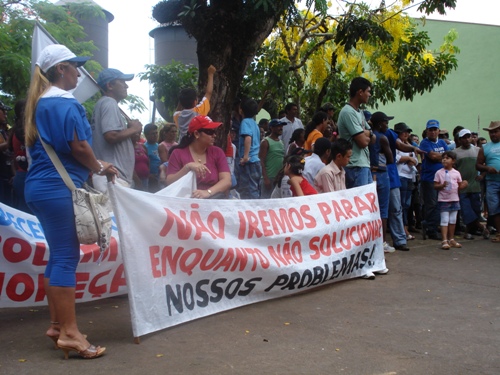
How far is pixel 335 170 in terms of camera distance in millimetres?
7398

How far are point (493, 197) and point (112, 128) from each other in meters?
6.97

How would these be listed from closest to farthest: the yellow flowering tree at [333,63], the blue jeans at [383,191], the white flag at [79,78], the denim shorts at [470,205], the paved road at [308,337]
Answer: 1. the paved road at [308,337]
2. the white flag at [79,78]
3. the blue jeans at [383,191]
4. the denim shorts at [470,205]
5. the yellow flowering tree at [333,63]

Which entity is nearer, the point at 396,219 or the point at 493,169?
the point at 396,219

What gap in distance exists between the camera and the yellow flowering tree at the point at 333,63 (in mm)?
14586

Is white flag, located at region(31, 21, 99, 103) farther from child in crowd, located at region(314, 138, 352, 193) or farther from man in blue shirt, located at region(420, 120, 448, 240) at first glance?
man in blue shirt, located at region(420, 120, 448, 240)

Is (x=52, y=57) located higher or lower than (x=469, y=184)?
higher

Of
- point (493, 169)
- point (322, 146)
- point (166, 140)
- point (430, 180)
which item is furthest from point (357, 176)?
point (493, 169)

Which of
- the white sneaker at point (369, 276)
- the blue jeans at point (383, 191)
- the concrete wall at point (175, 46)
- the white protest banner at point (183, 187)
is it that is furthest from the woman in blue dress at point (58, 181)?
the concrete wall at point (175, 46)

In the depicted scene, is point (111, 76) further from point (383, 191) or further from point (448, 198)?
point (448, 198)

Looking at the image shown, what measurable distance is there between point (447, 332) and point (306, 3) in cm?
568

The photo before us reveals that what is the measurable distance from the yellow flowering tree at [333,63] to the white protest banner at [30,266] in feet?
30.5

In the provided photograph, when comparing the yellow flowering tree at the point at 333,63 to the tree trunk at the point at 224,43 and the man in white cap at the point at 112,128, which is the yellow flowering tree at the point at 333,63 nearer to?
the tree trunk at the point at 224,43

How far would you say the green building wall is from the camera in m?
28.5

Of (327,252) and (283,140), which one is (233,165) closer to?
(283,140)
